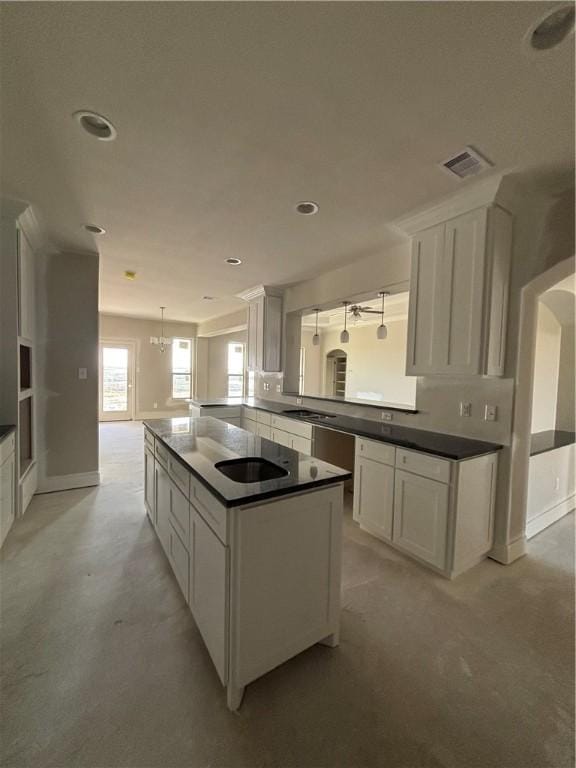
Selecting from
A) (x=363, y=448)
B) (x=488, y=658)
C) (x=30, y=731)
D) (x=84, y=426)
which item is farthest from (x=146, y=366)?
(x=488, y=658)

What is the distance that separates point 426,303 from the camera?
2.57 metres

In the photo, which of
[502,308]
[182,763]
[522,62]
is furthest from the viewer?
[502,308]

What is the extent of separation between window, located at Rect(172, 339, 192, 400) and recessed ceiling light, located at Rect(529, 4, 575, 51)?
8824 millimetres

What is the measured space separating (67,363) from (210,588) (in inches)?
133

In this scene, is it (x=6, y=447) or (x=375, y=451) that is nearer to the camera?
(x=6, y=447)

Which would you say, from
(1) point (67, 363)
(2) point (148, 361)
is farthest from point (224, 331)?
(1) point (67, 363)

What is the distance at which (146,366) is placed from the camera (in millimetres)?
8578

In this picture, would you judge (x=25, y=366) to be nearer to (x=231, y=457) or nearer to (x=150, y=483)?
(x=150, y=483)

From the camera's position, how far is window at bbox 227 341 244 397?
9781 millimetres

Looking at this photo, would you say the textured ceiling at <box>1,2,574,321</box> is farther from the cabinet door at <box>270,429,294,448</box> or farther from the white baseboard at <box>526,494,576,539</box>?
the white baseboard at <box>526,494,576,539</box>

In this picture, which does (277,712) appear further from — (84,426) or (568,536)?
(84,426)

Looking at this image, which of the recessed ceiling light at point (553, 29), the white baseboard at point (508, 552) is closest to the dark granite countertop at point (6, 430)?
the recessed ceiling light at point (553, 29)

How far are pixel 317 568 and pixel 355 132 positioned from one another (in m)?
2.26

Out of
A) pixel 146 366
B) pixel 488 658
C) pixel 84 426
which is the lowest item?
pixel 488 658
